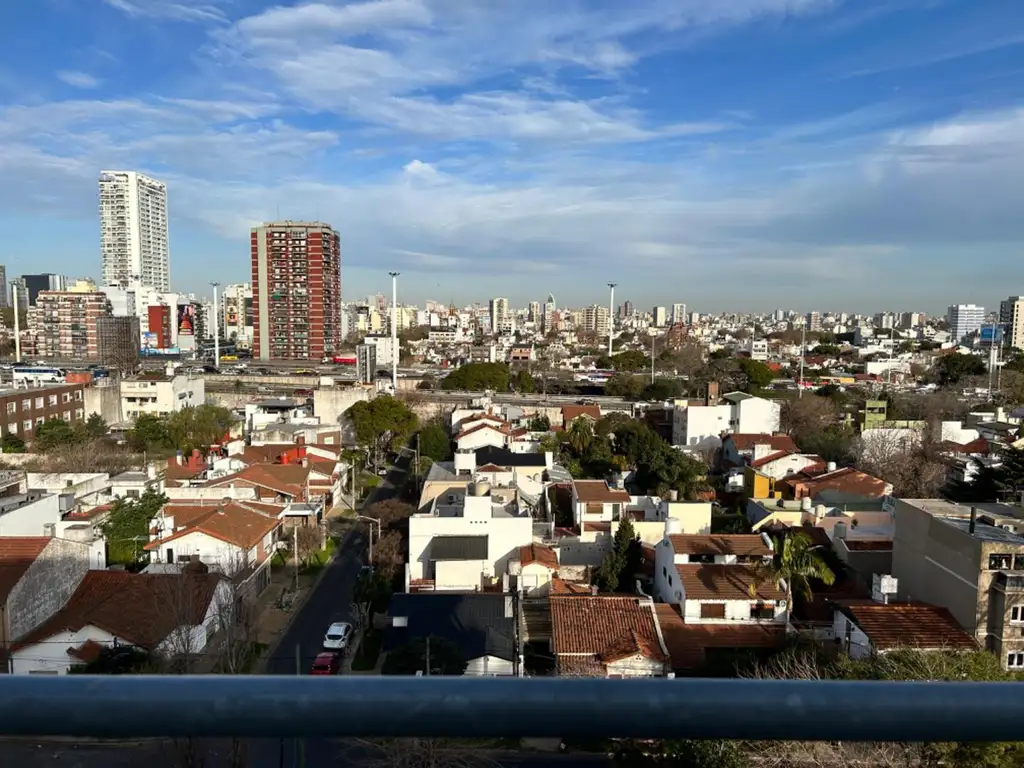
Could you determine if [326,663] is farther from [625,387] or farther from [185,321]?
[185,321]

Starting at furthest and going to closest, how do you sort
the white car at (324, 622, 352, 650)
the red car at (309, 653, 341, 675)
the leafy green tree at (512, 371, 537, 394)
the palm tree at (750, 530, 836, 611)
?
the leafy green tree at (512, 371, 537, 394) → the palm tree at (750, 530, 836, 611) → the white car at (324, 622, 352, 650) → the red car at (309, 653, 341, 675)

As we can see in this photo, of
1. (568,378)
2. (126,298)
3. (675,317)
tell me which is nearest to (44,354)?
(126,298)

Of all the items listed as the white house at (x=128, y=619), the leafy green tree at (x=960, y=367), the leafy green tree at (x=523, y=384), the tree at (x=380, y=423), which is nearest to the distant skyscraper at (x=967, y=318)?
the leafy green tree at (x=960, y=367)

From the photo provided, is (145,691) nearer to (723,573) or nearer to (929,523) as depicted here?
(723,573)

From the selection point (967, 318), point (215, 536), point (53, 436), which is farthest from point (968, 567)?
point (967, 318)

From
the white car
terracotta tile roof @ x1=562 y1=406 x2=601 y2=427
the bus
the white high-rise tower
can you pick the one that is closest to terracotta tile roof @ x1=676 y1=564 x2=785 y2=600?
the white car

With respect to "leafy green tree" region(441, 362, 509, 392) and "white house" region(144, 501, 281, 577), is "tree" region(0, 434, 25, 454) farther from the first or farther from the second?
"leafy green tree" region(441, 362, 509, 392)

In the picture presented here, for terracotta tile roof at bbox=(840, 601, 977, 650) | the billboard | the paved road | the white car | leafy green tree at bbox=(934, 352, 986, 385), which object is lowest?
the paved road
